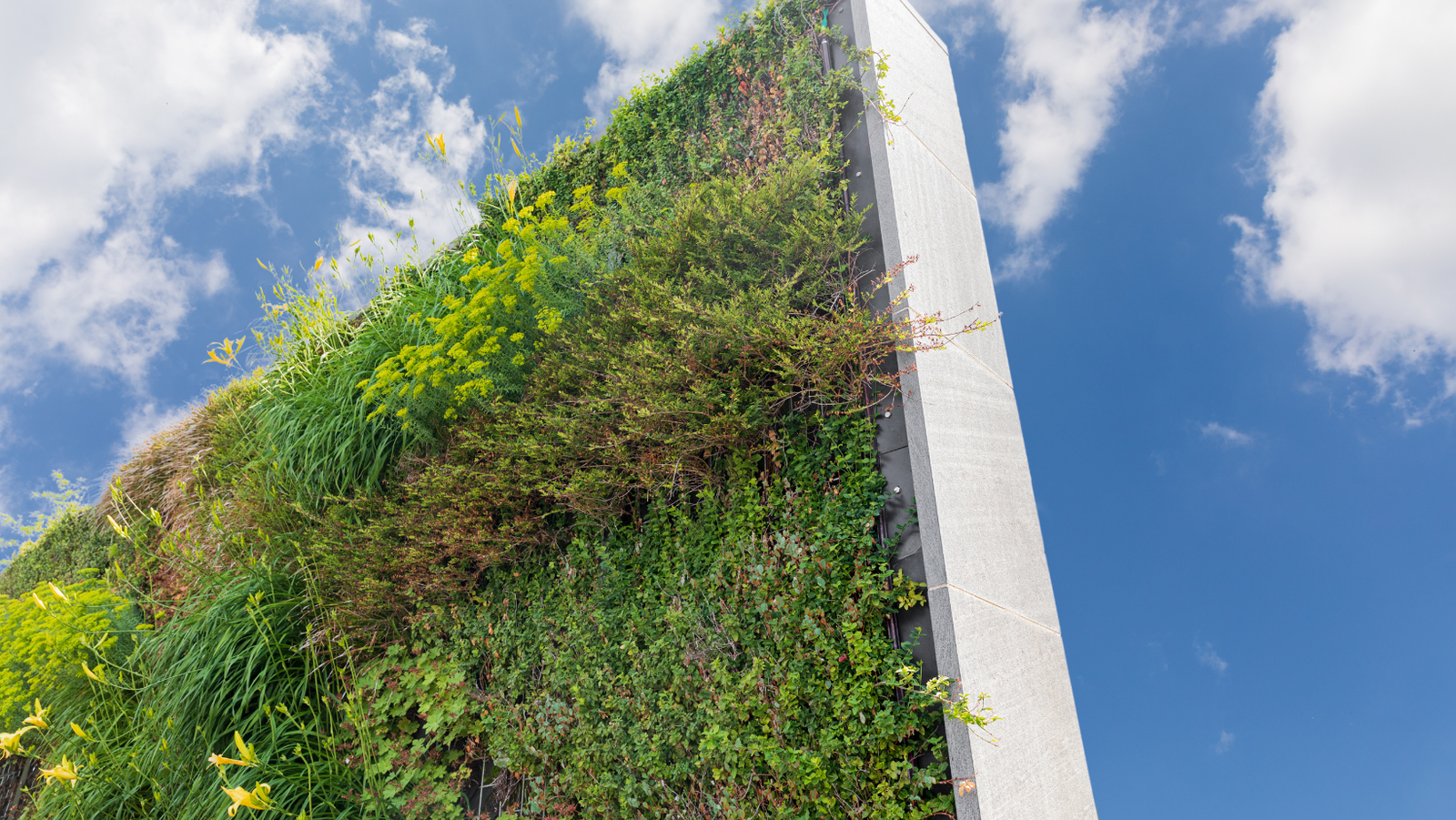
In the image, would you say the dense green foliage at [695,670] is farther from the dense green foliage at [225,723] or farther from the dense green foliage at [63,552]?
the dense green foliage at [63,552]

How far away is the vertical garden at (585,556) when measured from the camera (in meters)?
3.19

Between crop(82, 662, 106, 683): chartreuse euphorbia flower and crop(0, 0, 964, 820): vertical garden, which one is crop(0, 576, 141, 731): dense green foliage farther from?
crop(82, 662, 106, 683): chartreuse euphorbia flower

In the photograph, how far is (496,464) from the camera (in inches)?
170

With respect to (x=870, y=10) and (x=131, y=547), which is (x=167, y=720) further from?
(x=870, y=10)

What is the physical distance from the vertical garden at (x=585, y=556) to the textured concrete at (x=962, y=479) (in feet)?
0.49

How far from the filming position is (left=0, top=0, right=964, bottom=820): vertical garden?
319 centimetres

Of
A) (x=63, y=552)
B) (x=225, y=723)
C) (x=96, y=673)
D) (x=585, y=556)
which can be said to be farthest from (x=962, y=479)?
(x=63, y=552)

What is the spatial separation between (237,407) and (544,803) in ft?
18.7

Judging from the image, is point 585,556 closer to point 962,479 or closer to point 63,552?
point 962,479

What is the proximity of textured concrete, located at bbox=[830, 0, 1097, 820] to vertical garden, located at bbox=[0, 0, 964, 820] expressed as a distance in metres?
0.15

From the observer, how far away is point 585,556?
4121 millimetres

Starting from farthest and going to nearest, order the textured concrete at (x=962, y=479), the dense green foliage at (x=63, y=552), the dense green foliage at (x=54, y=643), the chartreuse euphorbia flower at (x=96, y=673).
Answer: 1. the dense green foliage at (x=63, y=552)
2. the dense green foliage at (x=54, y=643)
3. the chartreuse euphorbia flower at (x=96, y=673)
4. the textured concrete at (x=962, y=479)

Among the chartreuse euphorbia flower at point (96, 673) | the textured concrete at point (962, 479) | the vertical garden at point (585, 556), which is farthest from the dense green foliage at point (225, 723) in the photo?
the textured concrete at point (962, 479)

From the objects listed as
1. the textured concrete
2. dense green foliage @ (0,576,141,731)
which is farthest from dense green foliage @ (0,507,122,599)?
the textured concrete
